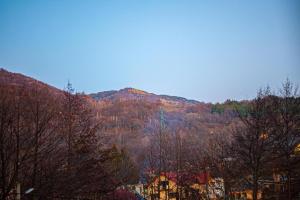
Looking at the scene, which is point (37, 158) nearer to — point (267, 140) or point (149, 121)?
point (267, 140)

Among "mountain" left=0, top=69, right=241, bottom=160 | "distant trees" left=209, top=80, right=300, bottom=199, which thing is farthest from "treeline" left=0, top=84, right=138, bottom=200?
"mountain" left=0, top=69, right=241, bottom=160

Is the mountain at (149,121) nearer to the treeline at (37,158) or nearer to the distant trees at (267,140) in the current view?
the distant trees at (267,140)

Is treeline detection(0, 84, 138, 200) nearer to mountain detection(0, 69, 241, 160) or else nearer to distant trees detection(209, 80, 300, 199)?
distant trees detection(209, 80, 300, 199)

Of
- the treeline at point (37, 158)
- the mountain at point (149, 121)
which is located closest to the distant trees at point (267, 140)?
the treeline at point (37, 158)

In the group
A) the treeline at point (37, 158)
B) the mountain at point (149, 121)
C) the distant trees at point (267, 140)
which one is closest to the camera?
the treeline at point (37, 158)

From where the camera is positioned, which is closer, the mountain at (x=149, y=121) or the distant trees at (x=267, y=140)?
the distant trees at (x=267, y=140)

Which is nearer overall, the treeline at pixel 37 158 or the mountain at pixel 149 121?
the treeline at pixel 37 158

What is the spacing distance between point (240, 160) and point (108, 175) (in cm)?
673

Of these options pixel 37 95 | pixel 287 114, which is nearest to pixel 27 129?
pixel 37 95

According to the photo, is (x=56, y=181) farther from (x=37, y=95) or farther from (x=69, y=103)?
(x=69, y=103)

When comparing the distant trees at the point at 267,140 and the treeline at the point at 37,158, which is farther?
the distant trees at the point at 267,140

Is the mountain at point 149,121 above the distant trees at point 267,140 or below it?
above

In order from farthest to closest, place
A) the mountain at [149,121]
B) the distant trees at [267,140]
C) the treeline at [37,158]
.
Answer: the mountain at [149,121], the distant trees at [267,140], the treeline at [37,158]

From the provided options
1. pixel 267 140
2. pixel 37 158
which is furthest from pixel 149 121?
pixel 37 158
